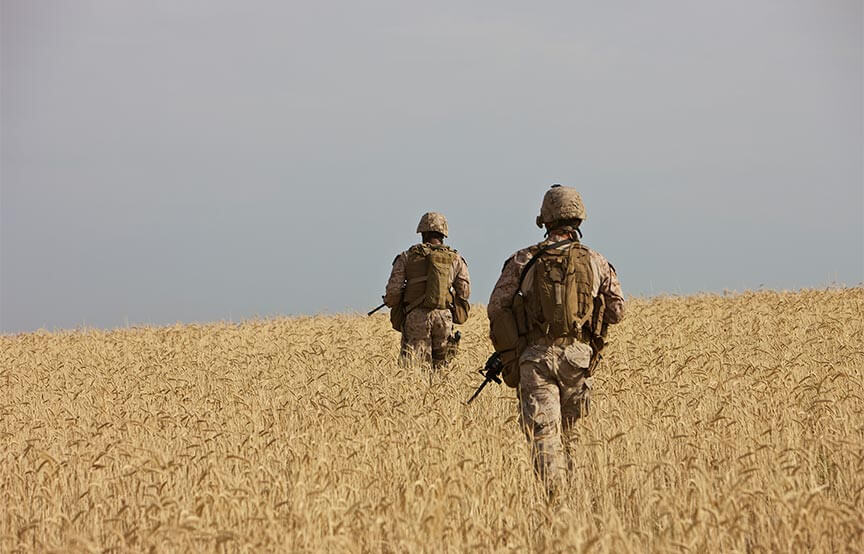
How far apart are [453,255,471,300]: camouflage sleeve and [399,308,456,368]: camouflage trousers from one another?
0.29 m

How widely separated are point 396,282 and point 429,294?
49 centimetres

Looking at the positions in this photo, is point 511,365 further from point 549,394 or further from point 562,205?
point 562,205

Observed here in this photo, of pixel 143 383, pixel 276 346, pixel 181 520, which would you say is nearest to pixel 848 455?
pixel 181 520

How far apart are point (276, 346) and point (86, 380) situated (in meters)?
4.06

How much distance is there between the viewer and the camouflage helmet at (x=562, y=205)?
668 cm

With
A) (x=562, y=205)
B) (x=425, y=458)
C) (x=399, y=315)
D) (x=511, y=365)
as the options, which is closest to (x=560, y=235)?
(x=562, y=205)

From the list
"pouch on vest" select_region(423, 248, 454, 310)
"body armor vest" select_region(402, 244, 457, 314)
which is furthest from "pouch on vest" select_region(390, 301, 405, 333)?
"pouch on vest" select_region(423, 248, 454, 310)

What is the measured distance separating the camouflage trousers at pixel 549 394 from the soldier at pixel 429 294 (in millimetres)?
4276

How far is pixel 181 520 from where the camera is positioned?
465 cm

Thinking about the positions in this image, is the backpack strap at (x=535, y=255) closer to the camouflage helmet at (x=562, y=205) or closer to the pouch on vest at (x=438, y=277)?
the camouflage helmet at (x=562, y=205)

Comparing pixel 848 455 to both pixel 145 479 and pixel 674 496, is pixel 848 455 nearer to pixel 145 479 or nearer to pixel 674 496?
pixel 674 496

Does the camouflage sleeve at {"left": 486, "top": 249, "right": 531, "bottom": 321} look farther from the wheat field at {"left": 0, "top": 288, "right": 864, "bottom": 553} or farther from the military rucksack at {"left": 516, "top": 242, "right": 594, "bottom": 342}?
the wheat field at {"left": 0, "top": 288, "right": 864, "bottom": 553}

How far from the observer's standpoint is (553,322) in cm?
646

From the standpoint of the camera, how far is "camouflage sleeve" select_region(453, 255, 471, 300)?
11234mm
